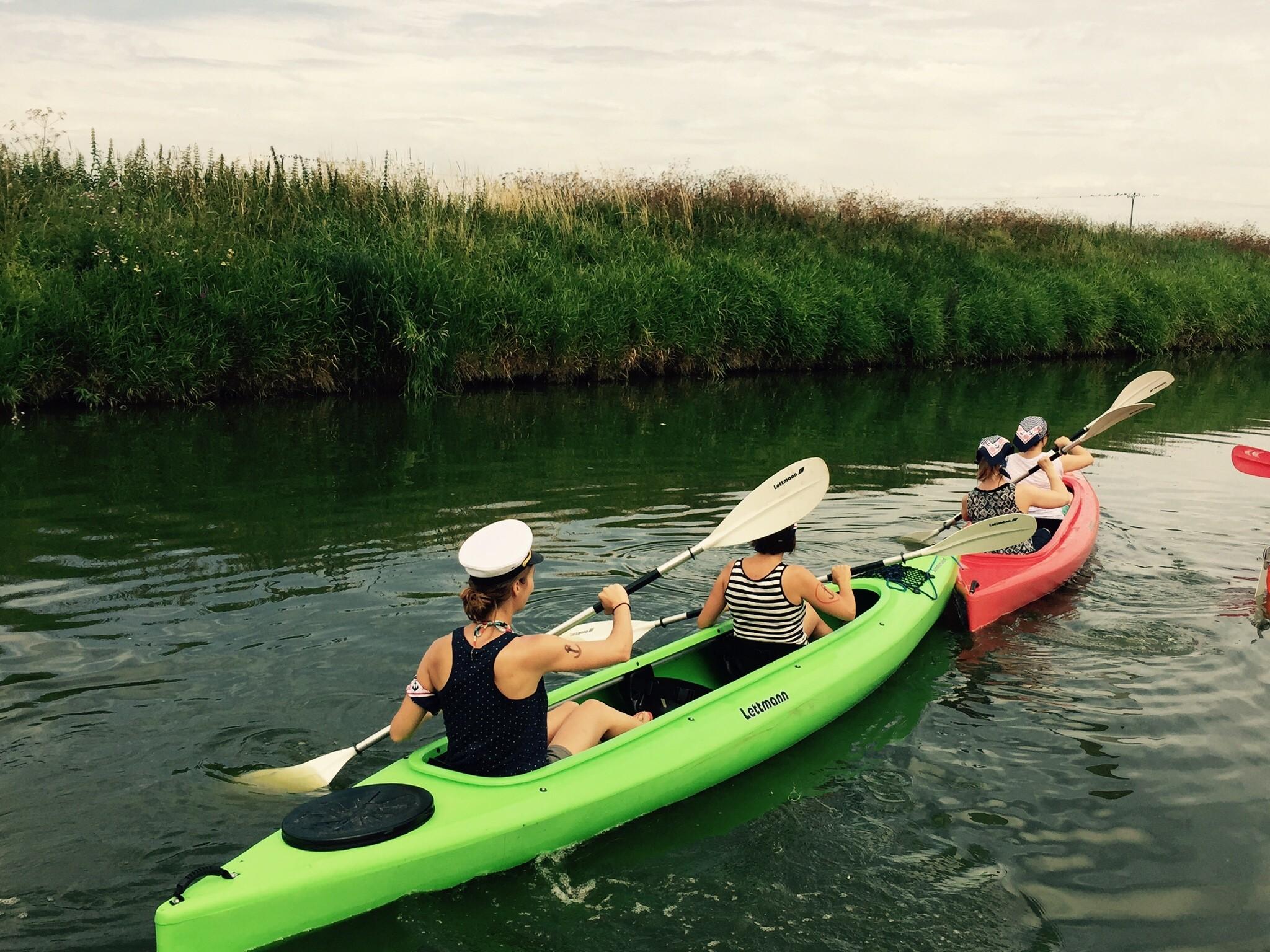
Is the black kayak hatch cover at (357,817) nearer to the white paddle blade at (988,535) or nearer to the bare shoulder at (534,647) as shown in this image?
the bare shoulder at (534,647)

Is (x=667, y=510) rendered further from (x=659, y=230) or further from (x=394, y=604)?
(x=659, y=230)

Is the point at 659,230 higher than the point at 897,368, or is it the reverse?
the point at 659,230

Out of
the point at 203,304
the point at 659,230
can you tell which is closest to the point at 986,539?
→ the point at 203,304

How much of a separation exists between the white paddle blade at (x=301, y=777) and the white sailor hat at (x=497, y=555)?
3.95 ft

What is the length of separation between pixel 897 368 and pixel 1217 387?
18.3 ft

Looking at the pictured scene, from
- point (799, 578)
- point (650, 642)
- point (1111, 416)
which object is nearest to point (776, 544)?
point (799, 578)

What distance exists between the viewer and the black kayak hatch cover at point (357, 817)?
3406 millimetres

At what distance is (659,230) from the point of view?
19.4 m

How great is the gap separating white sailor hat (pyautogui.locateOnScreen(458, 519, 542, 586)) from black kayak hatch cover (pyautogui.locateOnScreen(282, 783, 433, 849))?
0.82 metres

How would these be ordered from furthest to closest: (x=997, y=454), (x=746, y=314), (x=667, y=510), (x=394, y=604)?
(x=746, y=314) → (x=667, y=510) → (x=997, y=454) → (x=394, y=604)

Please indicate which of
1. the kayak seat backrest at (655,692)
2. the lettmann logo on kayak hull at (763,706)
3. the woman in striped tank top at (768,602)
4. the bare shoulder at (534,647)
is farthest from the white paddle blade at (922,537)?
the bare shoulder at (534,647)

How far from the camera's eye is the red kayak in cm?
644

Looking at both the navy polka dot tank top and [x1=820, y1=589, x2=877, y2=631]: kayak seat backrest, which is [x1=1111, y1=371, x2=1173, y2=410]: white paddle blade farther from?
the navy polka dot tank top

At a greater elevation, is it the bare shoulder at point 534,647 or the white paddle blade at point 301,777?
the bare shoulder at point 534,647
